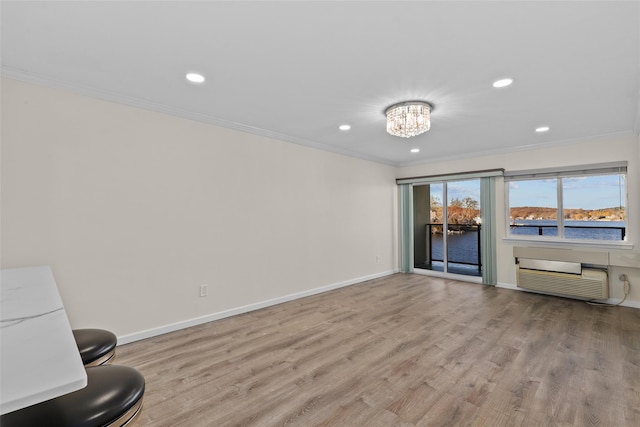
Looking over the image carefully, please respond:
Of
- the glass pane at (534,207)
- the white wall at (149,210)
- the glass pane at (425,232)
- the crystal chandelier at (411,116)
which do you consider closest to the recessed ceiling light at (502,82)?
the crystal chandelier at (411,116)

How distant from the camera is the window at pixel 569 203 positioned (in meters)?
4.29

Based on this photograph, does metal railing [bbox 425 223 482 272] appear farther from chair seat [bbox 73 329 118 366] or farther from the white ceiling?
chair seat [bbox 73 329 118 366]

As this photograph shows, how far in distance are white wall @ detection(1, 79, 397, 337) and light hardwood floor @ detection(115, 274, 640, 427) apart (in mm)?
501

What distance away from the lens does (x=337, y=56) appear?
2164 millimetres

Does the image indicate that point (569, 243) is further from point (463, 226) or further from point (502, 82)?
point (502, 82)

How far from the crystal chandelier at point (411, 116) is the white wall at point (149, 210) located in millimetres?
1838

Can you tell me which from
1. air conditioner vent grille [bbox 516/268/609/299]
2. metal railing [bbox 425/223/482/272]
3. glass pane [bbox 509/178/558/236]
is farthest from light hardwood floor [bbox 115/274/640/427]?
metal railing [bbox 425/223/482/272]

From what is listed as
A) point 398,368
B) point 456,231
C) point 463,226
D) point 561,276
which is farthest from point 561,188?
point 398,368

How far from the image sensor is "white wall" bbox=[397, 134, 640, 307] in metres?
4.01

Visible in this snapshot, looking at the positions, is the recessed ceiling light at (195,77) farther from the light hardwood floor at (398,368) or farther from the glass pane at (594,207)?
the glass pane at (594,207)

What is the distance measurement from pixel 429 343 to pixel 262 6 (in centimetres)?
311

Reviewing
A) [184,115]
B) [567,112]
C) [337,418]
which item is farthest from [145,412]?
[567,112]

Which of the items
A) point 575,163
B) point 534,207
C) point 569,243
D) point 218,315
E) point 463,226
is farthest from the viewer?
point 463,226

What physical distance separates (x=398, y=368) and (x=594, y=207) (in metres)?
4.29
